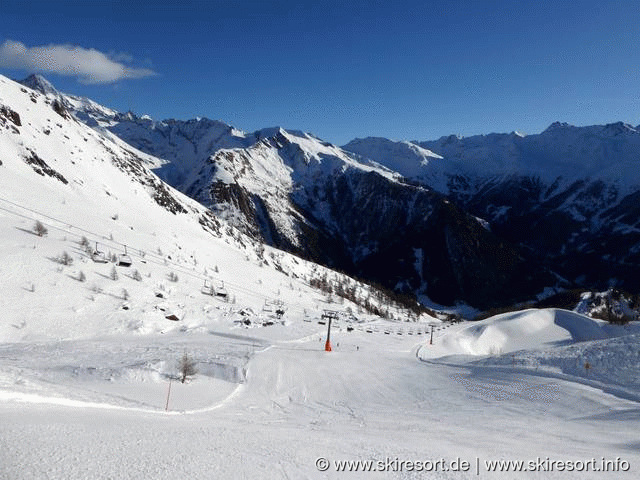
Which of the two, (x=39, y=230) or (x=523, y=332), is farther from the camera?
(x=523, y=332)

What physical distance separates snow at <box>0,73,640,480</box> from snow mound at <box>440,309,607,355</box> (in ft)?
0.91

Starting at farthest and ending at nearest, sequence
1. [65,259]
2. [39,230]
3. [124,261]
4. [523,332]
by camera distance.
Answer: [523,332], [124,261], [39,230], [65,259]

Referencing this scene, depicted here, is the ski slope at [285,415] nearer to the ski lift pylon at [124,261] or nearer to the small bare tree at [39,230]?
the ski lift pylon at [124,261]

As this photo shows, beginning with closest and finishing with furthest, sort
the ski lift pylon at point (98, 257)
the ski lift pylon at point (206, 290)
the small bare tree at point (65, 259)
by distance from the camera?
the small bare tree at point (65, 259), the ski lift pylon at point (98, 257), the ski lift pylon at point (206, 290)

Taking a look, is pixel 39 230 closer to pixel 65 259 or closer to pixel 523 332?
pixel 65 259

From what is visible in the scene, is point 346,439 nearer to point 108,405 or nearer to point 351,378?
point 108,405

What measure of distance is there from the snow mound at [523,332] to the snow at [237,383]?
279mm

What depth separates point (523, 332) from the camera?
5341 centimetres

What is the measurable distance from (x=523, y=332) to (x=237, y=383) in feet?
147

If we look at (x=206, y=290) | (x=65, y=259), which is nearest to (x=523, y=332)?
(x=206, y=290)

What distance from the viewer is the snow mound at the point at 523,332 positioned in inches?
1871

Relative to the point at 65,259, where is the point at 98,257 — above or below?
above

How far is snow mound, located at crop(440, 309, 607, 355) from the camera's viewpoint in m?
47.5

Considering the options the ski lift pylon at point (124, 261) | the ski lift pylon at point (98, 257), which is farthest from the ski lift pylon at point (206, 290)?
the ski lift pylon at point (98, 257)
